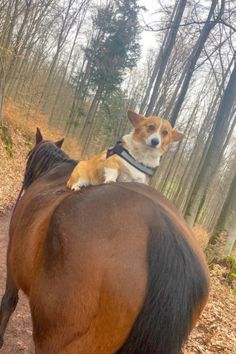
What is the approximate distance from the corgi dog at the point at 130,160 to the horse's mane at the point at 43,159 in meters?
1.48

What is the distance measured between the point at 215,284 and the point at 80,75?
86.8 ft

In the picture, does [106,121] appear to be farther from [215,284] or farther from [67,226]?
[67,226]

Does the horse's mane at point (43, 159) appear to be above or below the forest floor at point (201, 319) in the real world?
above

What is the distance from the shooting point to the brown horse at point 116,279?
2139 millimetres

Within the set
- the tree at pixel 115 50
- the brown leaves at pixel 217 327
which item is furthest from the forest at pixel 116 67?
the brown leaves at pixel 217 327

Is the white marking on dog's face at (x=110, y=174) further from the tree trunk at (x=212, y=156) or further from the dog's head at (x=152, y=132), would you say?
the tree trunk at (x=212, y=156)

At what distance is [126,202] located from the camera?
7.80ft

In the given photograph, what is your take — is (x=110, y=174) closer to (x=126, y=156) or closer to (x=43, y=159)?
(x=126, y=156)

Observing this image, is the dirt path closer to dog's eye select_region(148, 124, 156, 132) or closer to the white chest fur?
the white chest fur

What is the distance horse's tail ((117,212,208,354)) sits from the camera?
2137 mm

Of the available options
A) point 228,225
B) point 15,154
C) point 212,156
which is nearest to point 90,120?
point 15,154

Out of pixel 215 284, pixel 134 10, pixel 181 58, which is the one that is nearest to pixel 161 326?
pixel 215 284

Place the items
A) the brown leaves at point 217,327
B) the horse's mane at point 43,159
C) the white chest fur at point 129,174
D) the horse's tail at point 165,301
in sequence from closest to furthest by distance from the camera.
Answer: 1. the horse's tail at point 165,301
2. the white chest fur at point 129,174
3. the horse's mane at point 43,159
4. the brown leaves at point 217,327

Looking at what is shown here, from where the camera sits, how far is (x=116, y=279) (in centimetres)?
213
